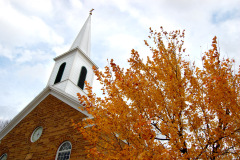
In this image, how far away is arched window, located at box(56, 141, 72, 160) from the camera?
9.29 m

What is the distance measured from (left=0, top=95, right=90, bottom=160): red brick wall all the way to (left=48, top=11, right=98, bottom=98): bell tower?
2.40 metres

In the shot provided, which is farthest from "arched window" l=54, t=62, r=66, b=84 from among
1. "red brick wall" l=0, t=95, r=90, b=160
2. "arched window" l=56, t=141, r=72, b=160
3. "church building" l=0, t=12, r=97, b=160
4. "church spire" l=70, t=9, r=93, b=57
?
"arched window" l=56, t=141, r=72, b=160

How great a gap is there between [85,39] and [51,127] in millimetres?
12140

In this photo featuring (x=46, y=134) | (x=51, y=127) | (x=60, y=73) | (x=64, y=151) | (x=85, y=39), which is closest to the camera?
(x=64, y=151)

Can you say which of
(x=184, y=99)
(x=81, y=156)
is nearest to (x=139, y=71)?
(x=184, y=99)

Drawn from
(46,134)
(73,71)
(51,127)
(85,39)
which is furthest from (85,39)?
(46,134)

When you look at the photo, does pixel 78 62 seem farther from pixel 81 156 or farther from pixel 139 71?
pixel 139 71

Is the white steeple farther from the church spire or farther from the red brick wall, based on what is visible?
the red brick wall

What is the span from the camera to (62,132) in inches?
404

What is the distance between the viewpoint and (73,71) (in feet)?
51.4

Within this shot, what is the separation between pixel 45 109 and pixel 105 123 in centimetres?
863

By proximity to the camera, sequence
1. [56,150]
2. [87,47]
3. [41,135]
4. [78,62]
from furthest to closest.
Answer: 1. [87,47]
2. [78,62]
3. [41,135]
4. [56,150]

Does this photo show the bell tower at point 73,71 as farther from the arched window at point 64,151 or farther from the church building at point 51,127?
the arched window at point 64,151

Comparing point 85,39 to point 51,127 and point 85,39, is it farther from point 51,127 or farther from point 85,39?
point 51,127
